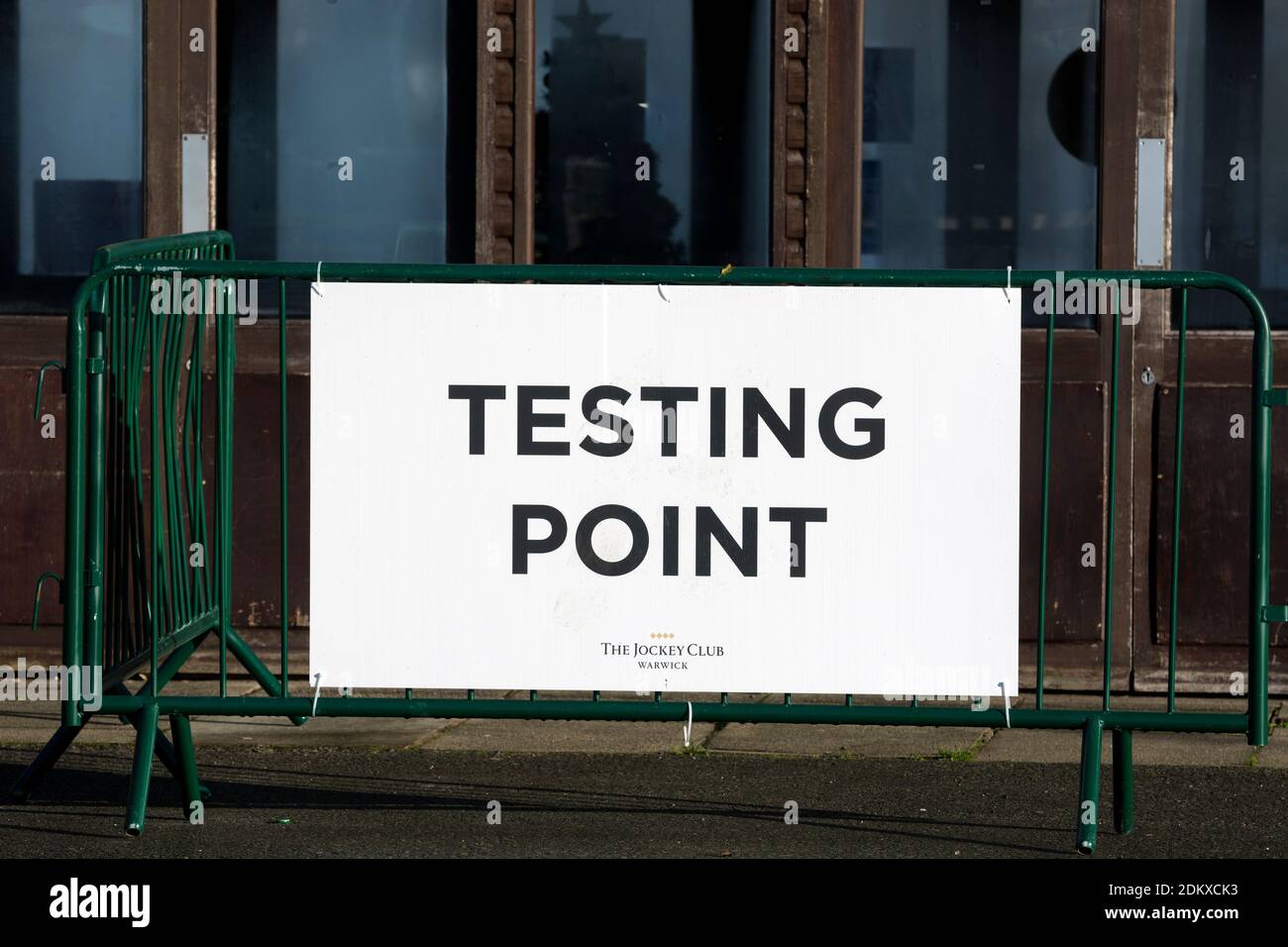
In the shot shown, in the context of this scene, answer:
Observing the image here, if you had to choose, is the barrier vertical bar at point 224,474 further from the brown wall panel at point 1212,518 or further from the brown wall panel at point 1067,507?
the brown wall panel at point 1212,518

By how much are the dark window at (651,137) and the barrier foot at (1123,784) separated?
10.9 feet

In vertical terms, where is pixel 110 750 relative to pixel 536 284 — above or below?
below

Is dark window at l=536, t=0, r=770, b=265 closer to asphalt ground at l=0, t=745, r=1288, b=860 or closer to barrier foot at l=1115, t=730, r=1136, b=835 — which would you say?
asphalt ground at l=0, t=745, r=1288, b=860

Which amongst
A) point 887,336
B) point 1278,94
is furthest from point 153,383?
point 1278,94

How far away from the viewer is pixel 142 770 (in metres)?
5.48

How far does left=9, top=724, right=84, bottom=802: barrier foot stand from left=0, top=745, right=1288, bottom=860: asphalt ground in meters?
0.05

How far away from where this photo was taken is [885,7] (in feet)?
27.4

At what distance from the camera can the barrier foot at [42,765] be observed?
5738 millimetres

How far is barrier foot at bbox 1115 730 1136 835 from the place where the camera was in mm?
5625
